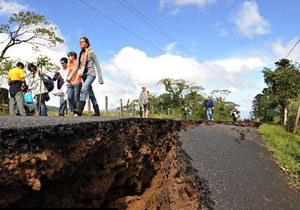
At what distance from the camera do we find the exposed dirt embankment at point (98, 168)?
144 cm

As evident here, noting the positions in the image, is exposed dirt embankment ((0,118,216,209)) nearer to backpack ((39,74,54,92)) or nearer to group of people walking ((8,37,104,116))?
group of people walking ((8,37,104,116))

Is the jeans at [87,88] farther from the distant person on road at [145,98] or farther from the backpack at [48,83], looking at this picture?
the distant person on road at [145,98]

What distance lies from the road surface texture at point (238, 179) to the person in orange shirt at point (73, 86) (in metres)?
2.65

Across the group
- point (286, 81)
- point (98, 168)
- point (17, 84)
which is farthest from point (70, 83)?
point (286, 81)

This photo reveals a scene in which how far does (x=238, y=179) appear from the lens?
10.5 ft

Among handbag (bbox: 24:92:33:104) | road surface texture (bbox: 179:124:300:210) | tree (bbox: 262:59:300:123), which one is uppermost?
tree (bbox: 262:59:300:123)

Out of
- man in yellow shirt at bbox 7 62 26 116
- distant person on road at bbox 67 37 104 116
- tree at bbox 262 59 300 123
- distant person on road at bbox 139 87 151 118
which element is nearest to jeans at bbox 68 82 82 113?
distant person on road at bbox 67 37 104 116

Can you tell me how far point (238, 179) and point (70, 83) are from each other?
4.19 m

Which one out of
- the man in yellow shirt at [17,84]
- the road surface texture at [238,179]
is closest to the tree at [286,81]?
the road surface texture at [238,179]

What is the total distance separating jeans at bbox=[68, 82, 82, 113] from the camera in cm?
500

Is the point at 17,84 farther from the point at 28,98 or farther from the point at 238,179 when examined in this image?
the point at 238,179

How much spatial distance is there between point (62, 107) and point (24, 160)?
445 cm

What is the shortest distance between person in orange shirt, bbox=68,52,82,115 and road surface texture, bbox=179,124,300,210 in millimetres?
2647

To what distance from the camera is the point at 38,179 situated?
1.49 m
